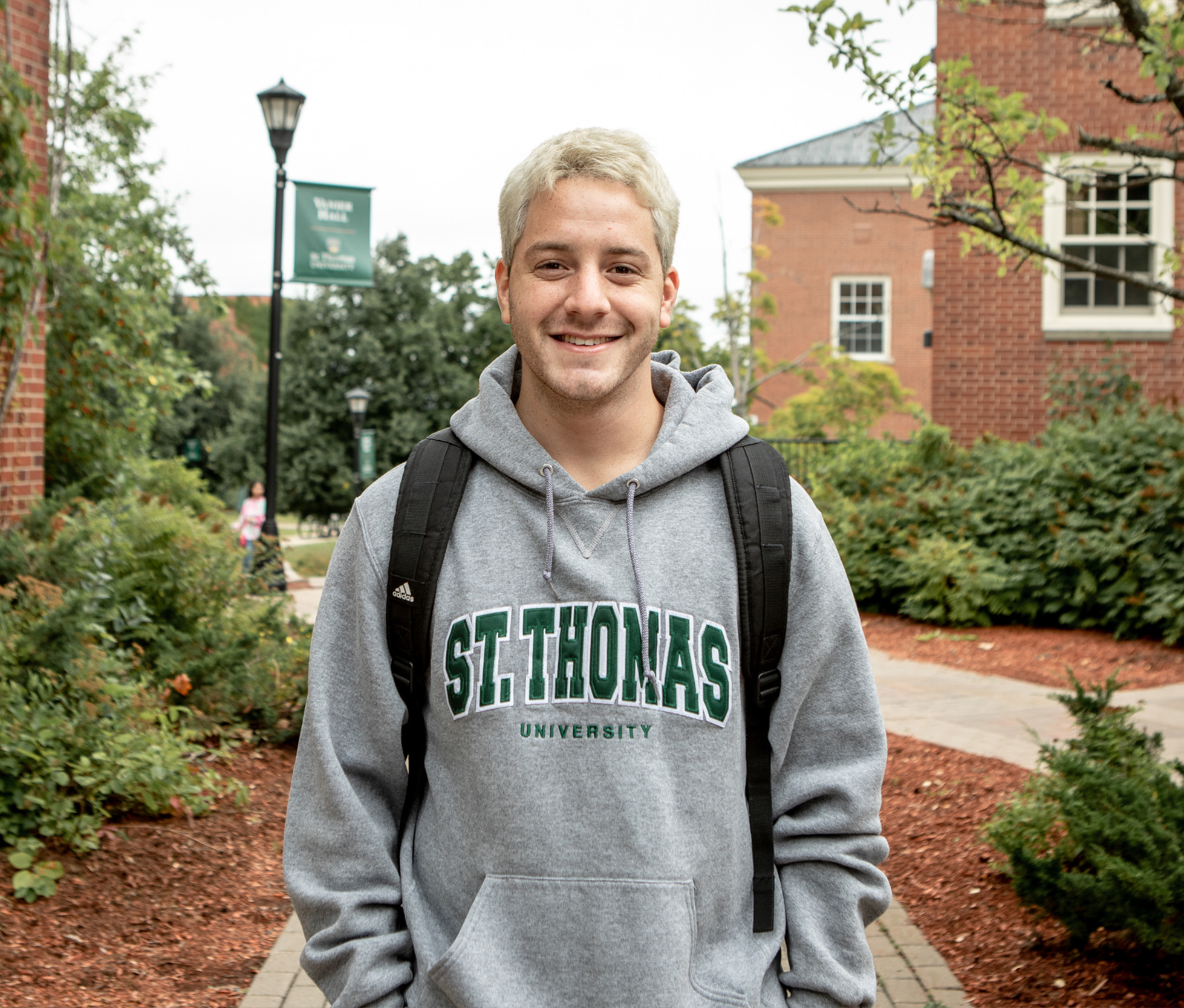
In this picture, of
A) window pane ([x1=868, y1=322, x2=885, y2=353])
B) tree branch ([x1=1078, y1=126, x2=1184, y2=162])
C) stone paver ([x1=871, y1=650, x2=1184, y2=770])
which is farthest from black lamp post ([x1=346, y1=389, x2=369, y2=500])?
tree branch ([x1=1078, y1=126, x2=1184, y2=162])

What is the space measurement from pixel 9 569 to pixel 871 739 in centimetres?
583

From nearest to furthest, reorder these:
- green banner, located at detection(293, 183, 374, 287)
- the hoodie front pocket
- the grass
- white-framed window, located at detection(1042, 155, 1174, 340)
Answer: the hoodie front pocket → green banner, located at detection(293, 183, 374, 287) → white-framed window, located at detection(1042, 155, 1174, 340) → the grass

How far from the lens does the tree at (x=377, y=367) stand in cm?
3588

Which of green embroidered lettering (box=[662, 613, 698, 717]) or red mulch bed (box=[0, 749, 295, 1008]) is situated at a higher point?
green embroidered lettering (box=[662, 613, 698, 717])

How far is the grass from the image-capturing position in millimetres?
21961

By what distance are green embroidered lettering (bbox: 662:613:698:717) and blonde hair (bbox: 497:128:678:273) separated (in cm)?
60

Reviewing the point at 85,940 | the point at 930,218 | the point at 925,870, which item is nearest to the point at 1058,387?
the point at 930,218

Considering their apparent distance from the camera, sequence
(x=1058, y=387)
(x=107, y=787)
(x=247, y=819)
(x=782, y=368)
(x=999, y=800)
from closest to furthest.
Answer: (x=107, y=787) < (x=247, y=819) < (x=999, y=800) < (x=1058, y=387) < (x=782, y=368)

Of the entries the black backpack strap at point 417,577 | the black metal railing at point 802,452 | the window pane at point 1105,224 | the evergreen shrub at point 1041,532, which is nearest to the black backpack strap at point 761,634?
the black backpack strap at point 417,577

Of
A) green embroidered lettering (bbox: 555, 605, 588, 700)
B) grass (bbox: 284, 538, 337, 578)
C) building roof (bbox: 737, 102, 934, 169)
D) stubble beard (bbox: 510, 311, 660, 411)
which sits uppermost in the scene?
building roof (bbox: 737, 102, 934, 169)

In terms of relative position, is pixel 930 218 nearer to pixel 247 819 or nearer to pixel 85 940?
pixel 247 819

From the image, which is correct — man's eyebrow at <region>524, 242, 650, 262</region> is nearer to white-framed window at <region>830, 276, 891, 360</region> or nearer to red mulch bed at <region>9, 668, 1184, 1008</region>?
red mulch bed at <region>9, 668, 1184, 1008</region>

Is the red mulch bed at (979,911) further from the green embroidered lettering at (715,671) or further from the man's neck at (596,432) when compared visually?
the man's neck at (596,432)

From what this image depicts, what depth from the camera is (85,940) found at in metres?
3.99
